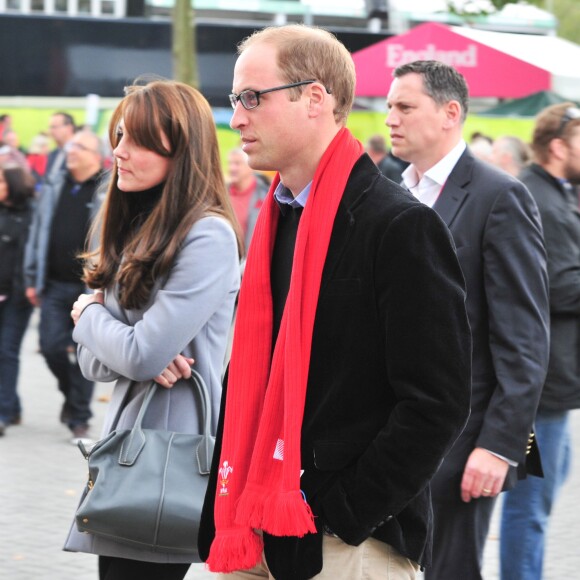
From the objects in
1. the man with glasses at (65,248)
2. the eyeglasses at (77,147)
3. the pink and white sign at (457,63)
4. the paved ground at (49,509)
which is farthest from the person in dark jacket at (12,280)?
the pink and white sign at (457,63)

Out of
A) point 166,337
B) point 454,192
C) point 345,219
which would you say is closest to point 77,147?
point 454,192

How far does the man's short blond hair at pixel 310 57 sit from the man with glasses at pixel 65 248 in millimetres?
5528

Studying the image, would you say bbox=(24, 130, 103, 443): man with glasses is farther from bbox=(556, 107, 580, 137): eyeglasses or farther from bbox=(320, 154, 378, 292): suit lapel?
bbox=(320, 154, 378, 292): suit lapel

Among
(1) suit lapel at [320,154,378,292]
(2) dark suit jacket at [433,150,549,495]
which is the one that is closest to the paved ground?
(2) dark suit jacket at [433,150,549,495]

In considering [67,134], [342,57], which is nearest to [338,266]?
[342,57]

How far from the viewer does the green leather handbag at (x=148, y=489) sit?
9.77ft

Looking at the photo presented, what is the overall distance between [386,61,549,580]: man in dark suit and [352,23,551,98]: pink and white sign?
11.5 meters

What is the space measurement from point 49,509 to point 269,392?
4.22 m

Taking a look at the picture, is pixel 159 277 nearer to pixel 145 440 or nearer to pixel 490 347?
pixel 145 440

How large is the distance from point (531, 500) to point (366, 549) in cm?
216

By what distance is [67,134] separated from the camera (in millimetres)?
14320

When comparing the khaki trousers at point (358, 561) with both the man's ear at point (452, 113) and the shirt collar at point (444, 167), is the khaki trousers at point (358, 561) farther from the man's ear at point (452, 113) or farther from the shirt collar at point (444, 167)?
the man's ear at point (452, 113)

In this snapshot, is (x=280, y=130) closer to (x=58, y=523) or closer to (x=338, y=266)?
(x=338, y=266)

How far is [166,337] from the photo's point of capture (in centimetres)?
310
